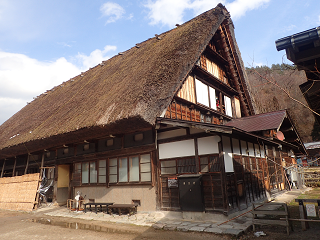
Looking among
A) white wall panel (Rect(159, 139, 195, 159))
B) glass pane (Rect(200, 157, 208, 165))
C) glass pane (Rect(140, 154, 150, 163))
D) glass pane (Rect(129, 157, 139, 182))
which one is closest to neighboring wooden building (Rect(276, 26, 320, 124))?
glass pane (Rect(200, 157, 208, 165))

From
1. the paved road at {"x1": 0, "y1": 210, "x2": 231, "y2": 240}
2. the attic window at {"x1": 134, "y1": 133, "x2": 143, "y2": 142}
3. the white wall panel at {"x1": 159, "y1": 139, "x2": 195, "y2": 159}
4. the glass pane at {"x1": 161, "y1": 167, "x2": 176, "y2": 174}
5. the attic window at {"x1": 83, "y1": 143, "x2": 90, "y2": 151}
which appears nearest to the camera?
the paved road at {"x1": 0, "y1": 210, "x2": 231, "y2": 240}

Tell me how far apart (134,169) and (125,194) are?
1002mm

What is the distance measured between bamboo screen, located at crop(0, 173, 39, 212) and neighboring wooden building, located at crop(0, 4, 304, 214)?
40.5 inches

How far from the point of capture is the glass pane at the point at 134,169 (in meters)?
8.25

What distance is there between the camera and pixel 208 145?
272 inches

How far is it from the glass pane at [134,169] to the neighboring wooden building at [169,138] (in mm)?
36

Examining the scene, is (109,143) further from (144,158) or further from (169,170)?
(169,170)

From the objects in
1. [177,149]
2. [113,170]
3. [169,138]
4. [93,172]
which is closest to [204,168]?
[177,149]

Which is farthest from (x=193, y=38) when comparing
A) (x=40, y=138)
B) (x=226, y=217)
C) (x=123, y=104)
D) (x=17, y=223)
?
(x=17, y=223)

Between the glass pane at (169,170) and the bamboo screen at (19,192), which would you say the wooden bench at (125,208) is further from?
the bamboo screen at (19,192)

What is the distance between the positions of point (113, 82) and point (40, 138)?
3.80 metres

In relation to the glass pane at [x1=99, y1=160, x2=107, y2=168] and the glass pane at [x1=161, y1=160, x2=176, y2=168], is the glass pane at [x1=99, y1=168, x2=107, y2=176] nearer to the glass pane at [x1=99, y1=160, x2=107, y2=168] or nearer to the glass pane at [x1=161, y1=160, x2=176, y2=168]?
the glass pane at [x1=99, y1=160, x2=107, y2=168]

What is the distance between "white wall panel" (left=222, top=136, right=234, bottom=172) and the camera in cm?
682

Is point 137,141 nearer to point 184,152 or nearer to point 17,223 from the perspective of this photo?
point 184,152
